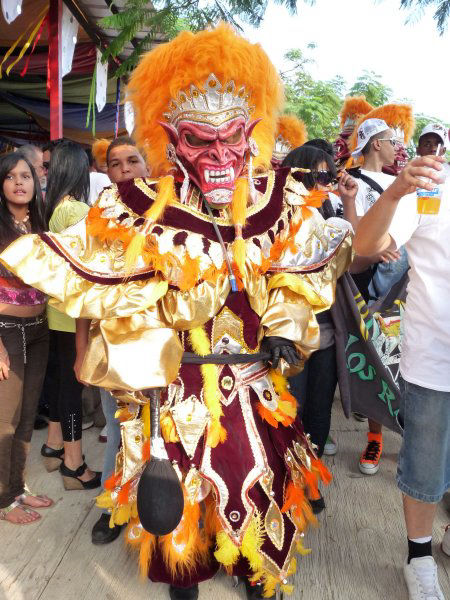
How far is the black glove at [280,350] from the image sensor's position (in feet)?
6.83

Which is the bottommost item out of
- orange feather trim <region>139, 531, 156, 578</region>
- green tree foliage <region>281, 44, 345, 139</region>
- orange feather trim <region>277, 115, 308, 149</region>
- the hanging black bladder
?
orange feather trim <region>139, 531, 156, 578</region>

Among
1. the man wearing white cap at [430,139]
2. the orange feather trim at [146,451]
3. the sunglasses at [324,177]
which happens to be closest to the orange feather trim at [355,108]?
the man wearing white cap at [430,139]

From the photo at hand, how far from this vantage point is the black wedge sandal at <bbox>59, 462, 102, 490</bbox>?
115 inches

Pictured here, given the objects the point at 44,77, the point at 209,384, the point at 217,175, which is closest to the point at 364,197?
the point at 217,175

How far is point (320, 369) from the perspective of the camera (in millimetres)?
2805

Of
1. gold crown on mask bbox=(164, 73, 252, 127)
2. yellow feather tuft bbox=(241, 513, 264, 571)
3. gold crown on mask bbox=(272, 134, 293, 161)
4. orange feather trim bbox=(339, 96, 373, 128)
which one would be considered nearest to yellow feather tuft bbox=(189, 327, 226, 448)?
yellow feather tuft bbox=(241, 513, 264, 571)

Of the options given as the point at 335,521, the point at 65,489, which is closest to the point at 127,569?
the point at 65,489

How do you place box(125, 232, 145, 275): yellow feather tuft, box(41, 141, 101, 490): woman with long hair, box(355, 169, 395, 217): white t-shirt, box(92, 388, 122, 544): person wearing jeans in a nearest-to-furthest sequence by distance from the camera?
1. box(125, 232, 145, 275): yellow feather tuft
2. box(92, 388, 122, 544): person wearing jeans
3. box(41, 141, 101, 490): woman with long hair
4. box(355, 169, 395, 217): white t-shirt

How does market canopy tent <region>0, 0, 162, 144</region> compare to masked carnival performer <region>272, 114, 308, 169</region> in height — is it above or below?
above

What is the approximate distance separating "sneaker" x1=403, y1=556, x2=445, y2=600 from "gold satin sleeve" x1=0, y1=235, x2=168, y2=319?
1.44 metres

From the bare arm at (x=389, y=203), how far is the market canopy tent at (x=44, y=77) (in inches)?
133

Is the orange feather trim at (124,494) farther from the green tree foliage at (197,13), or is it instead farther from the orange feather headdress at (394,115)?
the orange feather headdress at (394,115)

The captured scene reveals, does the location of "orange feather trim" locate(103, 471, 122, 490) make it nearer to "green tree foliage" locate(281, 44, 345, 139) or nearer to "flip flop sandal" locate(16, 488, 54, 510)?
"flip flop sandal" locate(16, 488, 54, 510)

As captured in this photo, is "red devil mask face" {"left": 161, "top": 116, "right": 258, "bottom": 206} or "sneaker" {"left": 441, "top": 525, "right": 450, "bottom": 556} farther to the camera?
"sneaker" {"left": 441, "top": 525, "right": 450, "bottom": 556}
